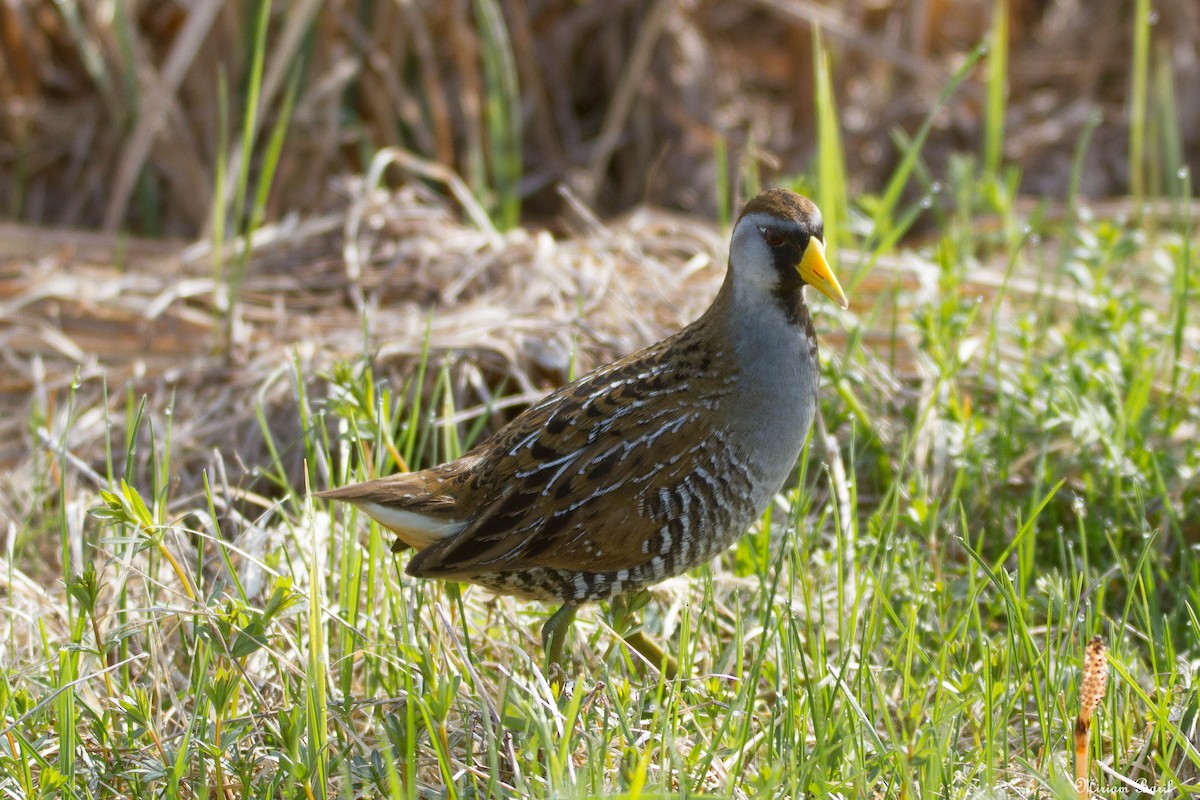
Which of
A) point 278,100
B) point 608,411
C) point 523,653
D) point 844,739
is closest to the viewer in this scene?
point 844,739

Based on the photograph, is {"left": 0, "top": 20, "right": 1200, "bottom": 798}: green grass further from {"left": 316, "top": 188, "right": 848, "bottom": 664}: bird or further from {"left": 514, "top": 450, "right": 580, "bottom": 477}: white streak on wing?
{"left": 514, "top": 450, "right": 580, "bottom": 477}: white streak on wing

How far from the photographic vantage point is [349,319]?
447 cm

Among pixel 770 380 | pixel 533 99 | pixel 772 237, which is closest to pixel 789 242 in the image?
pixel 772 237

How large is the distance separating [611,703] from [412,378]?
4.76 ft

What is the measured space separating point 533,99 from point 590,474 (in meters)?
3.60

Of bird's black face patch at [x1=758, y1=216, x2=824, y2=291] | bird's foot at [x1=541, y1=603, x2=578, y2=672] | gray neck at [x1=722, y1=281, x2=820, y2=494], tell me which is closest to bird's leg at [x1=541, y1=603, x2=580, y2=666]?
bird's foot at [x1=541, y1=603, x2=578, y2=672]

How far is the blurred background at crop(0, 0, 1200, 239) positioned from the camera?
18.5 ft

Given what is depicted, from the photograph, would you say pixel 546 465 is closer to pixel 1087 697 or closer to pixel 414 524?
pixel 414 524

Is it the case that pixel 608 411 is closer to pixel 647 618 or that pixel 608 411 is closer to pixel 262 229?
pixel 647 618

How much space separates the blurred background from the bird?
2.36 m

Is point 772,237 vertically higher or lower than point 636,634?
higher

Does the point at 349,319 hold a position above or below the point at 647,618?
above

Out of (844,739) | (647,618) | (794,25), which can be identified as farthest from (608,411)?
(794,25)

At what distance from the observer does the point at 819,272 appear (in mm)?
2900
